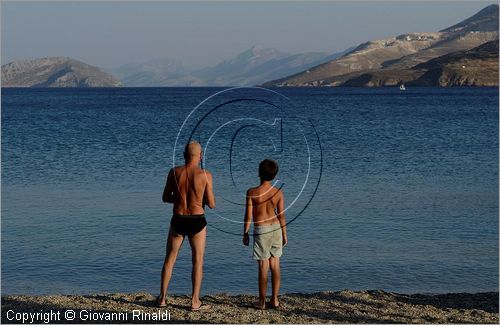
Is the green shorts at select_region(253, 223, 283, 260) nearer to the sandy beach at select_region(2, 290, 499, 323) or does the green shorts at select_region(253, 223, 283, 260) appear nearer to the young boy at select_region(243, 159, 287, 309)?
the young boy at select_region(243, 159, 287, 309)

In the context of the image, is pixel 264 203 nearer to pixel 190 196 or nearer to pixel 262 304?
pixel 190 196

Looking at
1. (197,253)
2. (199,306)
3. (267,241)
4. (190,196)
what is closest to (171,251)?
(197,253)

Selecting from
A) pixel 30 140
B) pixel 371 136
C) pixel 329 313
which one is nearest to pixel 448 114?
pixel 371 136

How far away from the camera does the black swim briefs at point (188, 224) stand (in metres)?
12.2

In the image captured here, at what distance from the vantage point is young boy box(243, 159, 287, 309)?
12.3m

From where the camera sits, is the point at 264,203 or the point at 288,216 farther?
the point at 288,216

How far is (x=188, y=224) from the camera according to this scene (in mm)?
12188

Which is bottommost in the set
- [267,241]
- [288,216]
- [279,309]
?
[288,216]

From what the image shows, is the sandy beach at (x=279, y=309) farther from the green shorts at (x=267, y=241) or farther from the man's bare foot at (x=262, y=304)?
the green shorts at (x=267, y=241)

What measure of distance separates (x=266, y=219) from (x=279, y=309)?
1.52 meters

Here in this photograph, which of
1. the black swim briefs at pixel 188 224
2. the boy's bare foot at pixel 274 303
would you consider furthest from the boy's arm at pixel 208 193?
the boy's bare foot at pixel 274 303

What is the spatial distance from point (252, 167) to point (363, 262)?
2005 centimetres

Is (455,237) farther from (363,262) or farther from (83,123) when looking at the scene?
(83,123)

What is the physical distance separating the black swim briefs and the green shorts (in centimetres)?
83
